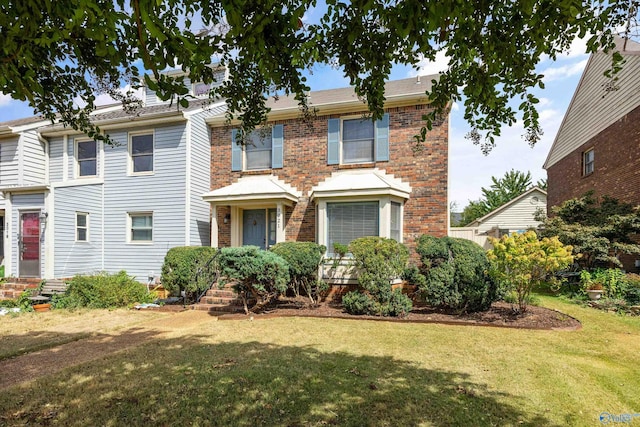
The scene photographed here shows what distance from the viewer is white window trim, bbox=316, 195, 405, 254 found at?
9914 millimetres

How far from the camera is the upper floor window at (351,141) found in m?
11.2

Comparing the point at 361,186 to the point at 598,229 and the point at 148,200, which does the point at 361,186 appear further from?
the point at 598,229

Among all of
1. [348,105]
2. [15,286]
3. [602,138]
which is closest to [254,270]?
[348,105]

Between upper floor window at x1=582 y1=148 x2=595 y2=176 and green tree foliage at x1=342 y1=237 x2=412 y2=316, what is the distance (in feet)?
38.7

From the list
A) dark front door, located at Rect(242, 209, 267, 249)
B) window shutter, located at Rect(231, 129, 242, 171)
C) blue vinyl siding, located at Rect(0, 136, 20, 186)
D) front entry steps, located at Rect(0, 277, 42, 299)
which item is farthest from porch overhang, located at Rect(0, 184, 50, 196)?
dark front door, located at Rect(242, 209, 267, 249)

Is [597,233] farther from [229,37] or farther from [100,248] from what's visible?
[100,248]

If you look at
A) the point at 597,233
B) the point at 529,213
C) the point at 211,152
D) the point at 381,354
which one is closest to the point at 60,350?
the point at 381,354

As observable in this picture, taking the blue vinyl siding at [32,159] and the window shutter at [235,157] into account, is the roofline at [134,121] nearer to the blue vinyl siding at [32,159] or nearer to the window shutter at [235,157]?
the blue vinyl siding at [32,159]

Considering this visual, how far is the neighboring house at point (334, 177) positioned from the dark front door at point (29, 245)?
5819 millimetres

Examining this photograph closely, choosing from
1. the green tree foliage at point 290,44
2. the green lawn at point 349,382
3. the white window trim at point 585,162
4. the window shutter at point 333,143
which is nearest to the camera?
the green tree foliage at point 290,44

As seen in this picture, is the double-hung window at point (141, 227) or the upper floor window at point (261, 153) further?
the double-hung window at point (141, 227)

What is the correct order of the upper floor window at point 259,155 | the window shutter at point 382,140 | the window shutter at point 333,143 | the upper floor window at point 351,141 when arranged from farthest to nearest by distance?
the upper floor window at point 259,155
the window shutter at point 333,143
the upper floor window at point 351,141
the window shutter at point 382,140

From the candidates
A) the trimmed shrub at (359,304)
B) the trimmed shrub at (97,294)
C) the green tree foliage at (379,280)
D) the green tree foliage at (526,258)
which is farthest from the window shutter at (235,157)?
the green tree foliage at (526,258)

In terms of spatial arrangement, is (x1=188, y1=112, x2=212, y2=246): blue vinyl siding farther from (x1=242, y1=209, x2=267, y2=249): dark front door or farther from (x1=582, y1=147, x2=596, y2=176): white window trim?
(x1=582, y1=147, x2=596, y2=176): white window trim
